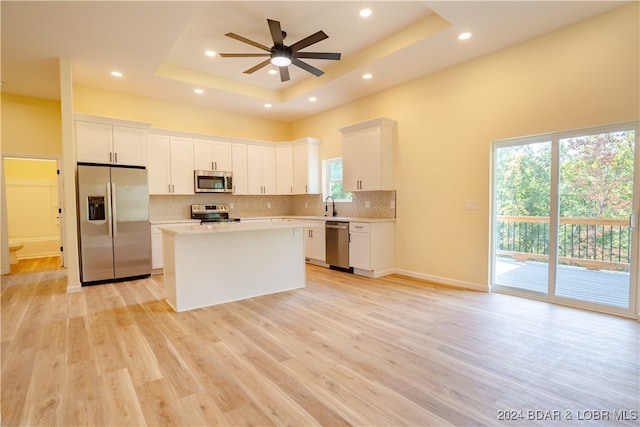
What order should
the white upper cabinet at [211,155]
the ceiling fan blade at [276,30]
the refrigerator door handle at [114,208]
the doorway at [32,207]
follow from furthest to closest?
the doorway at [32,207] < the white upper cabinet at [211,155] < the refrigerator door handle at [114,208] < the ceiling fan blade at [276,30]

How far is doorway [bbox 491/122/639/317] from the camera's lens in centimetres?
317

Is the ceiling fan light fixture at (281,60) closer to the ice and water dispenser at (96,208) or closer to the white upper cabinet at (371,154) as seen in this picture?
the white upper cabinet at (371,154)

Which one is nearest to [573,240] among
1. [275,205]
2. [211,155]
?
[275,205]

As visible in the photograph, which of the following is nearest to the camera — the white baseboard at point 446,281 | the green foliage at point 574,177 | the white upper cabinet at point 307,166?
the green foliage at point 574,177

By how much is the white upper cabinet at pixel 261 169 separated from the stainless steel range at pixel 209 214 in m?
0.74

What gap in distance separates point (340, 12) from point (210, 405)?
394 centimetres

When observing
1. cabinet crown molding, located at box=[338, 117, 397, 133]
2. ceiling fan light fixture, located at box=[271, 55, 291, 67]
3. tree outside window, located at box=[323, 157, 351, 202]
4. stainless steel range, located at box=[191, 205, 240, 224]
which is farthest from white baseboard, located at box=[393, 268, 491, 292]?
ceiling fan light fixture, located at box=[271, 55, 291, 67]

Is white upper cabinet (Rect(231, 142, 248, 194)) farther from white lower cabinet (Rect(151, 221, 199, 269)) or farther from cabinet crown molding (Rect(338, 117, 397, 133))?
cabinet crown molding (Rect(338, 117, 397, 133))

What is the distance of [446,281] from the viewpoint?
452 centimetres

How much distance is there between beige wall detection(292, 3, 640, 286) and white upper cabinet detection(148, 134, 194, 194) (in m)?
3.23

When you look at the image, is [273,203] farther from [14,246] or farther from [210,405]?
[210,405]

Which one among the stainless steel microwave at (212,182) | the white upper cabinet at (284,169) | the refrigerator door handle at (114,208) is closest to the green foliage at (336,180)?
the white upper cabinet at (284,169)

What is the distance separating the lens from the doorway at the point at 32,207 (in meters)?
6.88

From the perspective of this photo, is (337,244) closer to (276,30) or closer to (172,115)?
(276,30)
